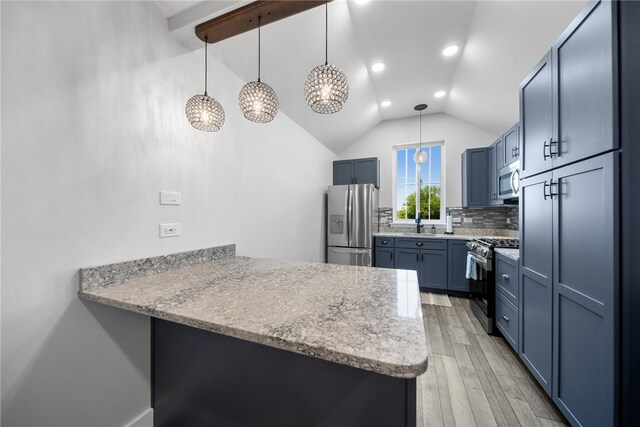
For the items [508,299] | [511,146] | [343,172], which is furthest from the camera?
[343,172]

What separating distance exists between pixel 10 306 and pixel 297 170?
266 cm

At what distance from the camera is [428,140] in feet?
14.8

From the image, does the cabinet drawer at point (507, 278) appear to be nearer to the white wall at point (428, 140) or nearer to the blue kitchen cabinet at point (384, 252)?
the blue kitchen cabinet at point (384, 252)

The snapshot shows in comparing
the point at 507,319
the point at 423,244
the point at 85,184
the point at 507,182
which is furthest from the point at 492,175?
the point at 85,184

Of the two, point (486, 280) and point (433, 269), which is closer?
point (486, 280)

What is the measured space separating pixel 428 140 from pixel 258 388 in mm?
4623

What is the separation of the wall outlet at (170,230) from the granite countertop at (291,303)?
5.5 inches

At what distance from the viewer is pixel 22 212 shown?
3.17 feet

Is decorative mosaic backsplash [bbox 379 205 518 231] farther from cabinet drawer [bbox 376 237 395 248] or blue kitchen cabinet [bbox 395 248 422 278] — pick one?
cabinet drawer [bbox 376 237 395 248]

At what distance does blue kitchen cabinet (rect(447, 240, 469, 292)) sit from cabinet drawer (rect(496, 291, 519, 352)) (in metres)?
1.16

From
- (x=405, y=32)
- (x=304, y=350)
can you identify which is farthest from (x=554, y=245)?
(x=405, y=32)

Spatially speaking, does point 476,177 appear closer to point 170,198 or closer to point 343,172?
point 343,172

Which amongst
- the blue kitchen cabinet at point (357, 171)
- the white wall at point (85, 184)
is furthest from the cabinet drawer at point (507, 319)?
the white wall at point (85, 184)

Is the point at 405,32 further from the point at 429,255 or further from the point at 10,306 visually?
the point at 10,306
